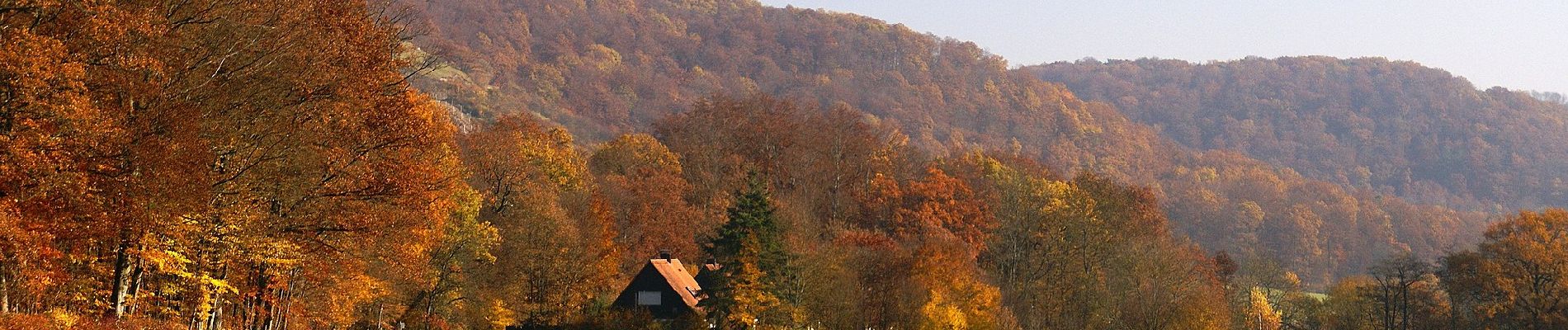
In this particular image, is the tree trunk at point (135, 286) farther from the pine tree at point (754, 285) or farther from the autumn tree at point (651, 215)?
the autumn tree at point (651, 215)

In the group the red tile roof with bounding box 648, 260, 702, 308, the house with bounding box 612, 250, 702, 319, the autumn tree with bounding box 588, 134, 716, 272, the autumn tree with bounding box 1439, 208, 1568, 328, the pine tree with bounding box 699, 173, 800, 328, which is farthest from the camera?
the autumn tree with bounding box 588, 134, 716, 272

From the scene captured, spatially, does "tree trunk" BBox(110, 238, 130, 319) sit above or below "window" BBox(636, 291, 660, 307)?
above

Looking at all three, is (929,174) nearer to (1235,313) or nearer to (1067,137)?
(1235,313)

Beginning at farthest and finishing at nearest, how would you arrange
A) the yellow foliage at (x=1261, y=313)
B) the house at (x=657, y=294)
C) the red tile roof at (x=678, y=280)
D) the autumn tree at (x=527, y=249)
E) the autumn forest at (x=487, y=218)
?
the yellow foliage at (x=1261, y=313), the red tile roof at (x=678, y=280), the house at (x=657, y=294), the autumn tree at (x=527, y=249), the autumn forest at (x=487, y=218)

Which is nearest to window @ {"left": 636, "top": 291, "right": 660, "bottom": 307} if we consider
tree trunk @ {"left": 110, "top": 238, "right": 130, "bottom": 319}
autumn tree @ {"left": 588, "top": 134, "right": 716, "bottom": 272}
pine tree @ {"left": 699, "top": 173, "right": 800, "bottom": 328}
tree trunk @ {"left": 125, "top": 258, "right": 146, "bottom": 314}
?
autumn tree @ {"left": 588, "top": 134, "right": 716, "bottom": 272}

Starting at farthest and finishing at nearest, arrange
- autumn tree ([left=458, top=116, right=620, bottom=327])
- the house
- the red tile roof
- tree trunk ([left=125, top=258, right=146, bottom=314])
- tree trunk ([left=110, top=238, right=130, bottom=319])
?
1. the red tile roof
2. the house
3. autumn tree ([left=458, top=116, right=620, bottom=327])
4. tree trunk ([left=125, top=258, right=146, bottom=314])
5. tree trunk ([left=110, top=238, right=130, bottom=319])

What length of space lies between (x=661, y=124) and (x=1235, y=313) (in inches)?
1478

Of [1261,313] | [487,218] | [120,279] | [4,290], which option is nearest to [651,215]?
[487,218]

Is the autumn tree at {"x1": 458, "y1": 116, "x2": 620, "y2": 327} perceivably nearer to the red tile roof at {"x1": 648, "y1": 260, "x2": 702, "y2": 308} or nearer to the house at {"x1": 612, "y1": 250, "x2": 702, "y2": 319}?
the house at {"x1": 612, "y1": 250, "x2": 702, "y2": 319}

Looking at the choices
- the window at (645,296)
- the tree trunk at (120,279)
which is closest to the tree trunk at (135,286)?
the tree trunk at (120,279)

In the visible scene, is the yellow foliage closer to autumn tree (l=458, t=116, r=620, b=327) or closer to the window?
the window

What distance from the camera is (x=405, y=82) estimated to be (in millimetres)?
27766

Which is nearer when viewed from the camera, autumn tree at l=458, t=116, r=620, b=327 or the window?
autumn tree at l=458, t=116, r=620, b=327

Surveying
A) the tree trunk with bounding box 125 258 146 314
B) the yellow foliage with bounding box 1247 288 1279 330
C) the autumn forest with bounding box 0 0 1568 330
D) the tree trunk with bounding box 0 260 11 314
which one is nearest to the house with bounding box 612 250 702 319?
the autumn forest with bounding box 0 0 1568 330
